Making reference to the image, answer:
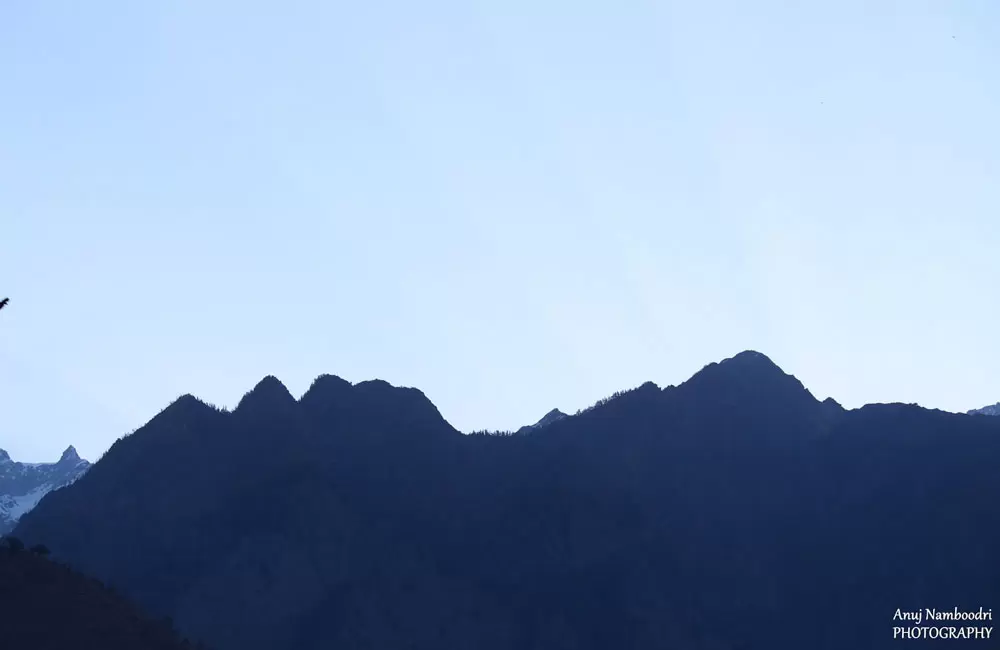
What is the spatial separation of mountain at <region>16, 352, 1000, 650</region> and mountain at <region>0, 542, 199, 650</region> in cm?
2590

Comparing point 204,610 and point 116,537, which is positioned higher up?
point 116,537

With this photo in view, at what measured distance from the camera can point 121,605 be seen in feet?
261

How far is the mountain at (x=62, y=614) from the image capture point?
70312 millimetres

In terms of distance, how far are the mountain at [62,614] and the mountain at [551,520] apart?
25896 millimetres

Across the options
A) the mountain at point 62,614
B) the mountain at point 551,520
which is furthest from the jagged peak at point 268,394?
the mountain at point 62,614

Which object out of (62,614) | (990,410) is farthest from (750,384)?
(990,410)

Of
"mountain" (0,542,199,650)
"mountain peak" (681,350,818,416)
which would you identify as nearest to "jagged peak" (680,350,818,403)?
"mountain peak" (681,350,818,416)

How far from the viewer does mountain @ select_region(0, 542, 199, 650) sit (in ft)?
231

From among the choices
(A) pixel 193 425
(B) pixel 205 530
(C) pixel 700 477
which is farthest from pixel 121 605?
(C) pixel 700 477

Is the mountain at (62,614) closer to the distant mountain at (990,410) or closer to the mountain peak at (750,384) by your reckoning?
the mountain peak at (750,384)

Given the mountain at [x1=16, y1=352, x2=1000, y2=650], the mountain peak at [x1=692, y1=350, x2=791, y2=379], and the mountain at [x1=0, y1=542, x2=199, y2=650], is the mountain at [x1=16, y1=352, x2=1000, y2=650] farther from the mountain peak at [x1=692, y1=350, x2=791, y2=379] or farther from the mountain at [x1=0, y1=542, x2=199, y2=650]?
the mountain at [x1=0, y1=542, x2=199, y2=650]

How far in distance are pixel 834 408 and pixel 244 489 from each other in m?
70.7

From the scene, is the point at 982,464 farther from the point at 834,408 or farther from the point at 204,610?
the point at 204,610

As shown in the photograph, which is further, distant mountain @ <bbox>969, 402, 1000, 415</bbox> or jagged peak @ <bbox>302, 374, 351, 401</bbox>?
distant mountain @ <bbox>969, 402, 1000, 415</bbox>
